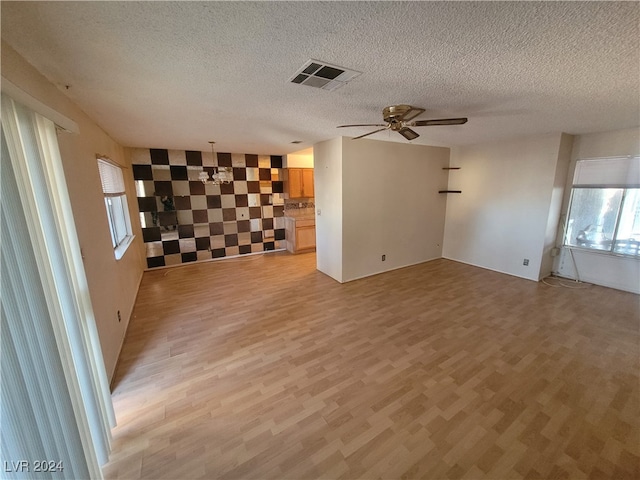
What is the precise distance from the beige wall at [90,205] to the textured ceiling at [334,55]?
104 mm

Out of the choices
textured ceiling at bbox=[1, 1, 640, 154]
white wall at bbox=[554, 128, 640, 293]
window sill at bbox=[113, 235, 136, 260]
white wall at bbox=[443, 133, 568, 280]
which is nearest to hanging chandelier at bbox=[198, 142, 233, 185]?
window sill at bbox=[113, 235, 136, 260]

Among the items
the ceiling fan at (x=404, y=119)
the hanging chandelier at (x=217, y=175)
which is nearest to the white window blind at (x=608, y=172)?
the ceiling fan at (x=404, y=119)

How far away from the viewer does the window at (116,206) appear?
9.80 ft

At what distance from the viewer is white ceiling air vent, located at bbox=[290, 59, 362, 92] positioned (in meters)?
1.56

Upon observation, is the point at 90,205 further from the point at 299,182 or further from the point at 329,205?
the point at 299,182

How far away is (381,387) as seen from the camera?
199 cm

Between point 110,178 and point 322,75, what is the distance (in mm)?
3203

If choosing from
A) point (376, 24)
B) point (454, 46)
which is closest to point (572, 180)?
point (454, 46)

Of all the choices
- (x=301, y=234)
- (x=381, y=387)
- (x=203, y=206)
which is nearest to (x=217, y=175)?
(x=203, y=206)

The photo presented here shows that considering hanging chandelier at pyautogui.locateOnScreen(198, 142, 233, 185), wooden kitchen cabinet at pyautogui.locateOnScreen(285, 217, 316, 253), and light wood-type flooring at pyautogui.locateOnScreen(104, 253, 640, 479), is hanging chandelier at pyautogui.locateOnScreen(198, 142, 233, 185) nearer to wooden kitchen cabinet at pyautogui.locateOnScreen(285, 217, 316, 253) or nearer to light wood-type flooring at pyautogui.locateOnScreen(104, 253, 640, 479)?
wooden kitchen cabinet at pyautogui.locateOnScreen(285, 217, 316, 253)

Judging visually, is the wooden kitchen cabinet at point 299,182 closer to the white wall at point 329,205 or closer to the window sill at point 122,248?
the white wall at point 329,205

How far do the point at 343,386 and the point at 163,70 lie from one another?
2585 mm

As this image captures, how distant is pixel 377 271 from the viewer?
4.53m

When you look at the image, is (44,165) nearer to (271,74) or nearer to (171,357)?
(271,74)
